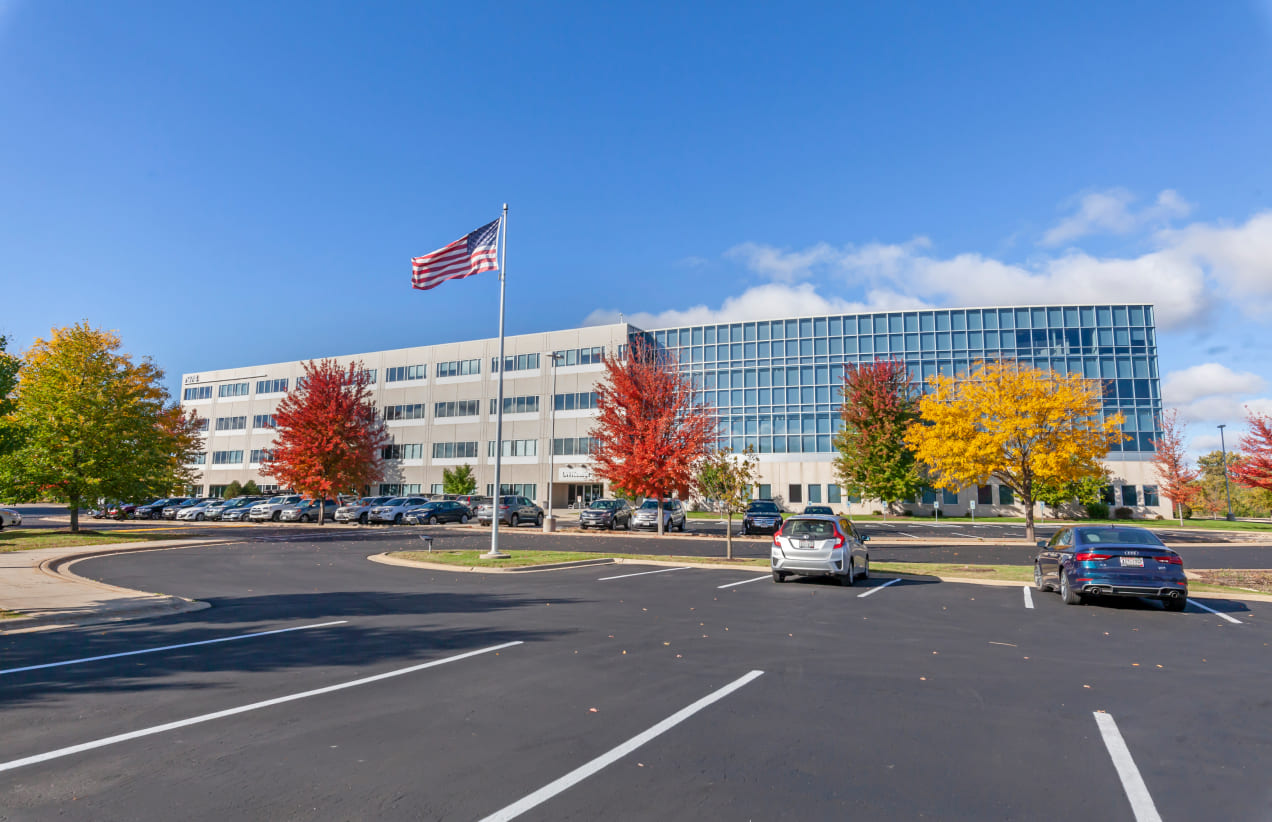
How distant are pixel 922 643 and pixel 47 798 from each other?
878cm

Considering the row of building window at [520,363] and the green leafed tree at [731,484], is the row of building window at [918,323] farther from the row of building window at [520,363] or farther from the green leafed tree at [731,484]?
the green leafed tree at [731,484]

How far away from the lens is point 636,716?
591 centimetres

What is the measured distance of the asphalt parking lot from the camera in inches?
167

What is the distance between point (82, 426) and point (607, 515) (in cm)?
2328

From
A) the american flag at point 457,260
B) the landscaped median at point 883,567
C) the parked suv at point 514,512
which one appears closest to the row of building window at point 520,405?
the parked suv at point 514,512

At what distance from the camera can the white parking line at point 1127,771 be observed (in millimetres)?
4168

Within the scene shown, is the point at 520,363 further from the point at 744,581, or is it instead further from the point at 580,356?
the point at 744,581

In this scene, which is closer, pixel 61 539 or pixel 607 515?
pixel 61 539

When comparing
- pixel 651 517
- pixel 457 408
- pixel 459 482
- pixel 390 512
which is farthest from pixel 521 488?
pixel 651 517

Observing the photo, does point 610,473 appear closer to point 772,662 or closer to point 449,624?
point 449,624

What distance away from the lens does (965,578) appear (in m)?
17.2

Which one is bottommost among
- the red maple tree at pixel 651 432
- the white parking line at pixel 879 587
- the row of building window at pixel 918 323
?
the white parking line at pixel 879 587

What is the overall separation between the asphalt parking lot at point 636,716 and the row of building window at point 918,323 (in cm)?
5925

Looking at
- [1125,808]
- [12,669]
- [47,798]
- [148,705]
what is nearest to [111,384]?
[12,669]
